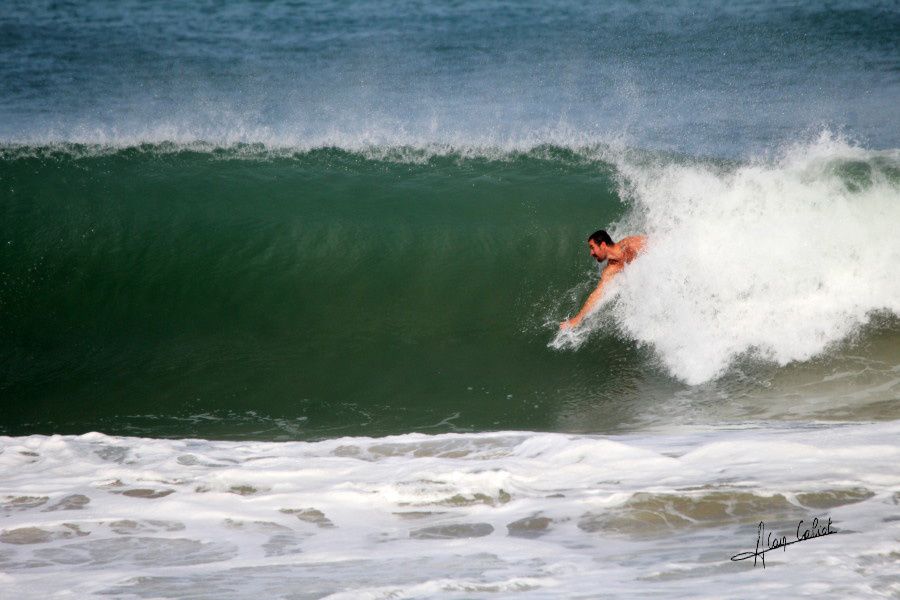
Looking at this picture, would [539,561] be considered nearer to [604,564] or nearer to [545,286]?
[604,564]

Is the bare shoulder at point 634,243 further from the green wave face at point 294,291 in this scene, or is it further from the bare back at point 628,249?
the green wave face at point 294,291

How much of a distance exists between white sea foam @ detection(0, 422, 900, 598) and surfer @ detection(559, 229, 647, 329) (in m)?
1.78

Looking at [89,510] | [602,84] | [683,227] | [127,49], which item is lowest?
[89,510]

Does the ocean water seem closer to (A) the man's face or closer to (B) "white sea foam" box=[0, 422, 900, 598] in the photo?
(B) "white sea foam" box=[0, 422, 900, 598]

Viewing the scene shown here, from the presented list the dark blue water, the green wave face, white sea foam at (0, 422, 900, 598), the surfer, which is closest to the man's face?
the surfer

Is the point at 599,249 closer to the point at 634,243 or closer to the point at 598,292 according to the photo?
the point at 598,292

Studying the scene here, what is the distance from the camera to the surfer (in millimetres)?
6617

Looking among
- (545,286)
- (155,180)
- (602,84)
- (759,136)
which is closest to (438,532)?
(545,286)

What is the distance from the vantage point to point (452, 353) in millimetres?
6984

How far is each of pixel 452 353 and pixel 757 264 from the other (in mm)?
2543

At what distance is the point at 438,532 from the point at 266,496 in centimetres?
99

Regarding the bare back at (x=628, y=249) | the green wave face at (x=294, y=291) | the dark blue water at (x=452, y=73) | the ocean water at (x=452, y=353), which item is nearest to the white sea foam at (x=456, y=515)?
the ocean water at (x=452, y=353)

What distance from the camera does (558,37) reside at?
20.3 meters

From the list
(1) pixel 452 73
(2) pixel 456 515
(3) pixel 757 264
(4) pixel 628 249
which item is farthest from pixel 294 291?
(1) pixel 452 73
